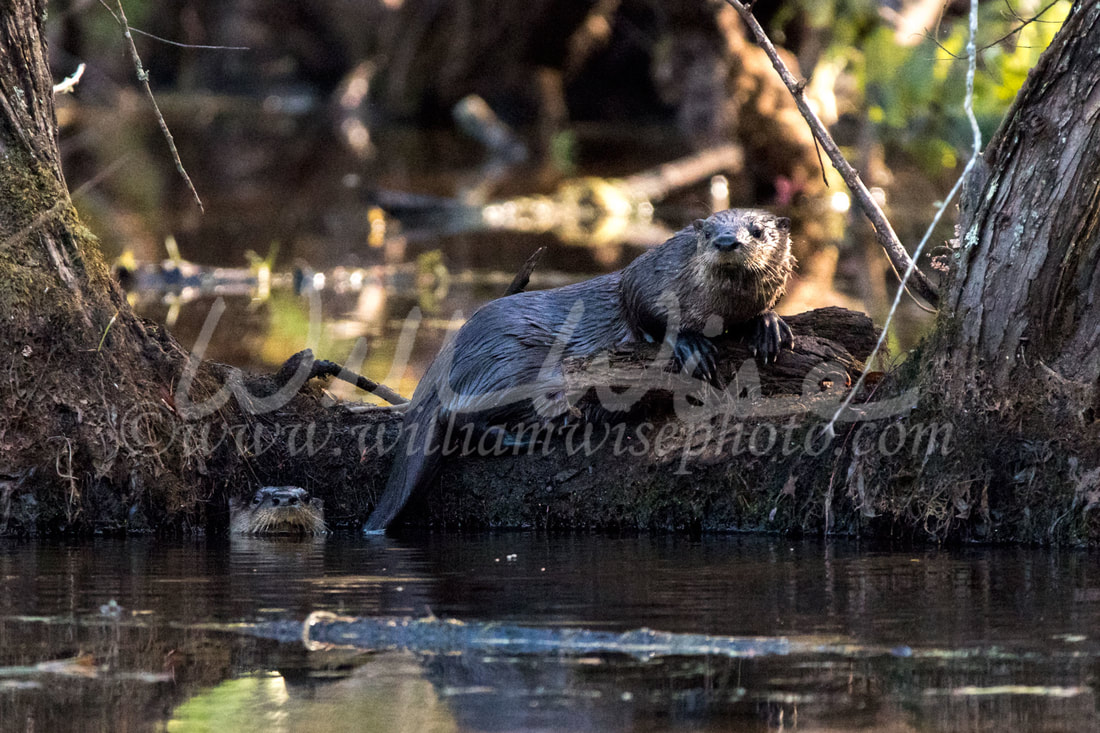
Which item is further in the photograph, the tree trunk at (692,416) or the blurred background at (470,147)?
the blurred background at (470,147)

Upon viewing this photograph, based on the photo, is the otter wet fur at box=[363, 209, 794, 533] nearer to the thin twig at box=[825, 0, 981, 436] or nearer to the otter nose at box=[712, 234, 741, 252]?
the otter nose at box=[712, 234, 741, 252]

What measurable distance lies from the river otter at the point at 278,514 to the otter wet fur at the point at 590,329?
28 cm

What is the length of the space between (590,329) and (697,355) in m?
0.67

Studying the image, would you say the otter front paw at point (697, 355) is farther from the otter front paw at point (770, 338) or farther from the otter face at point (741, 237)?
the otter face at point (741, 237)

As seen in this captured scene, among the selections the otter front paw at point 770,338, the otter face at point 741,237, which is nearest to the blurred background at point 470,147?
the otter face at point 741,237

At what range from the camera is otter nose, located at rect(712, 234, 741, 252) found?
6383 millimetres

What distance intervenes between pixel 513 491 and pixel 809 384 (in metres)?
1.34

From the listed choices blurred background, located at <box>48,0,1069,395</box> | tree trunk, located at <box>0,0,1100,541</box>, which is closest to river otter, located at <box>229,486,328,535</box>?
tree trunk, located at <box>0,0,1100,541</box>

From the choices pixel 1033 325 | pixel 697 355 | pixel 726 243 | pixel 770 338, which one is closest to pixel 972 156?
pixel 1033 325

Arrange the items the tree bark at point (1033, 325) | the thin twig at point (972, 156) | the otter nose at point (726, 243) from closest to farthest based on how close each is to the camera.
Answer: the thin twig at point (972, 156) < the tree bark at point (1033, 325) < the otter nose at point (726, 243)

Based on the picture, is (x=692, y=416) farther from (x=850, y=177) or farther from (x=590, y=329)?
(x=850, y=177)

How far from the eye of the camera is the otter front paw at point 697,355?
258 inches

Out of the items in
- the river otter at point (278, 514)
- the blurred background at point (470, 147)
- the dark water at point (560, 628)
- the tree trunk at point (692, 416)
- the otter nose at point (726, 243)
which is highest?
the blurred background at point (470, 147)

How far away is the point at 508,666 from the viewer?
400cm
